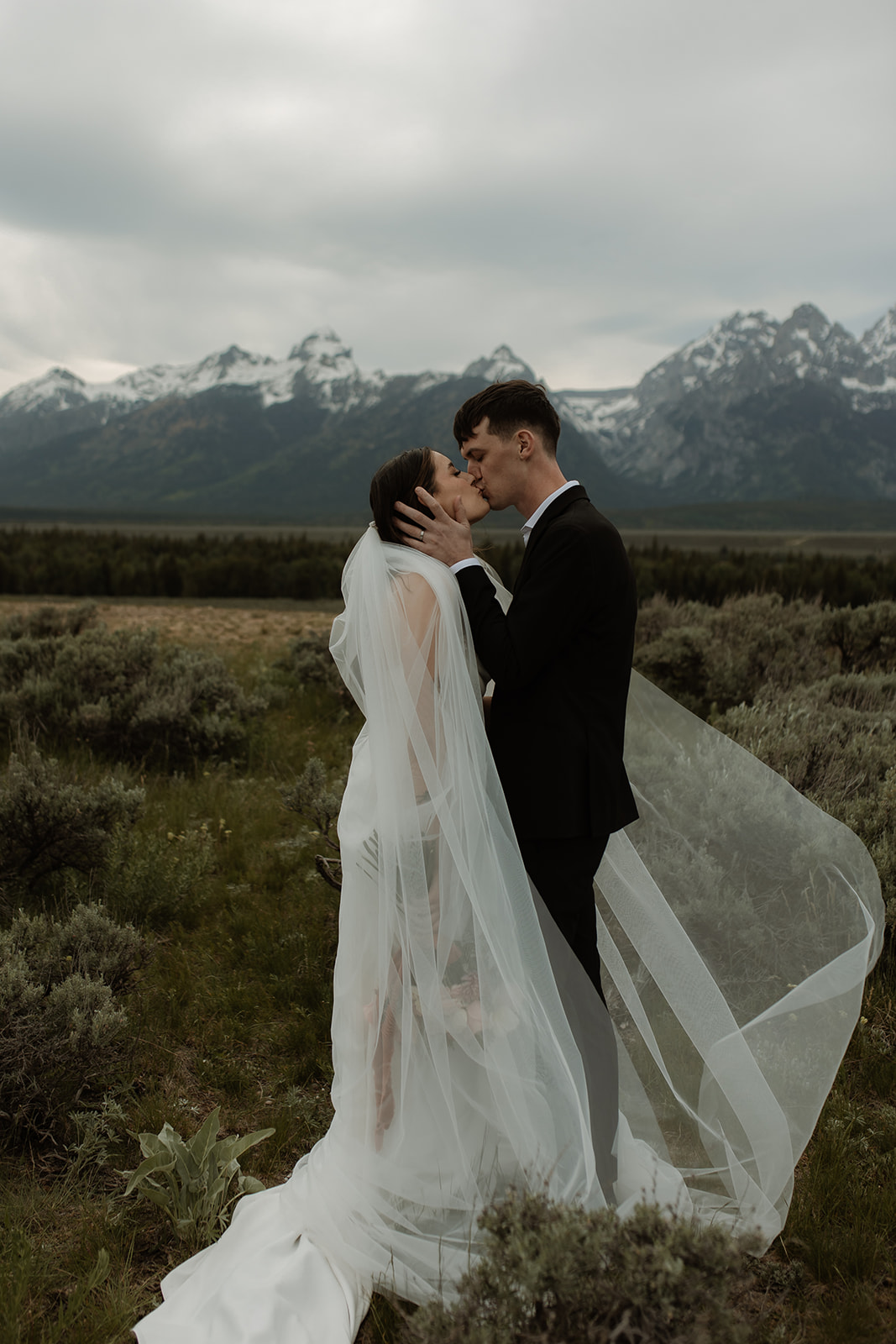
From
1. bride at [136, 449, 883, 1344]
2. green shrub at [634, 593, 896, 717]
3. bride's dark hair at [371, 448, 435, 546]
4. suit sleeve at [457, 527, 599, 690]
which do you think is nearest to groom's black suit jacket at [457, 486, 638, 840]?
suit sleeve at [457, 527, 599, 690]

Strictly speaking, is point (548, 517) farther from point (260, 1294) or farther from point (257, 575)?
point (257, 575)

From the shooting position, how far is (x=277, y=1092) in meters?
3.44

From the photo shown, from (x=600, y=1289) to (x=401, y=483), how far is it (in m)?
2.14

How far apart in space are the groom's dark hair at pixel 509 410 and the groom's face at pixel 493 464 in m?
0.02

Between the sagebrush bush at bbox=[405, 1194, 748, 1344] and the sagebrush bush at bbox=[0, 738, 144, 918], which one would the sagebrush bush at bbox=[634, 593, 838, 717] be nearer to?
the sagebrush bush at bbox=[0, 738, 144, 918]

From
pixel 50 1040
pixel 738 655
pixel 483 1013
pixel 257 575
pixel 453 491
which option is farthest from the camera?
pixel 257 575

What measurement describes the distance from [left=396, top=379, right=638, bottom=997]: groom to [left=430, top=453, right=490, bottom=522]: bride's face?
0.08 ft

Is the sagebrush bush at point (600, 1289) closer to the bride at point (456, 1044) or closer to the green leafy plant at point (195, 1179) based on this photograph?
the bride at point (456, 1044)

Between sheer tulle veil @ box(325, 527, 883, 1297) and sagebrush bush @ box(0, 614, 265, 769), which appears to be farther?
sagebrush bush @ box(0, 614, 265, 769)

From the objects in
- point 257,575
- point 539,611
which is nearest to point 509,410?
point 539,611

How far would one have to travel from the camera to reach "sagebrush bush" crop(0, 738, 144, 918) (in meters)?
4.57

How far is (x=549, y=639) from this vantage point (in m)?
2.37

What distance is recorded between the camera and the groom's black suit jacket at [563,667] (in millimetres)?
2387

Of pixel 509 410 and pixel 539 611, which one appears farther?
pixel 509 410
